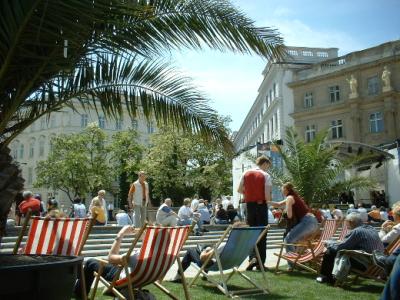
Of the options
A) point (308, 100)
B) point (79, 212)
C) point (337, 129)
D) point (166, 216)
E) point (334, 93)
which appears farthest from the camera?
point (308, 100)

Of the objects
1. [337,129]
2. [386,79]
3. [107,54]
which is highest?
[386,79]

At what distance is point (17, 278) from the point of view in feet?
10.2

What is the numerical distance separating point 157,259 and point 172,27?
240 cm

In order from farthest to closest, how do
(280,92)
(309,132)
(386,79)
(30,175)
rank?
(30,175) → (280,92) → (309,132) → (386,79)

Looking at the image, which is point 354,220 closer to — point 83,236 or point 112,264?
point 112,264

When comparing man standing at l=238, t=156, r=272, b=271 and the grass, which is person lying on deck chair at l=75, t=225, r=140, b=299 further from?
man standing at l=238, t=156, r=272, b=271

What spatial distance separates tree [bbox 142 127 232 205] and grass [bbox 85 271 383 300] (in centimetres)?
3009

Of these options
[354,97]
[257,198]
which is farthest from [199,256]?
[354,97]

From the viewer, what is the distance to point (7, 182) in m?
3.79

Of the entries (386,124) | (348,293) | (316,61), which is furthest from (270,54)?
(316,61)

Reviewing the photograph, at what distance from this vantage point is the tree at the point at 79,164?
47125mm

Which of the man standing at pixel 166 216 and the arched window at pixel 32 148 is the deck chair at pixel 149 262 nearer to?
the man standing at pixel 166 216

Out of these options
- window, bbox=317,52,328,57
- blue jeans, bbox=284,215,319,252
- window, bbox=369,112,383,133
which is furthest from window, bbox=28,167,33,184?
blue jeans, bbox=284,215,319,252

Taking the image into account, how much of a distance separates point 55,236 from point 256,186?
4.20m
